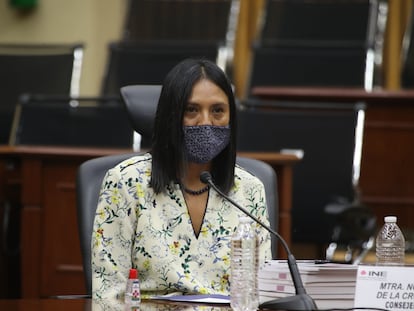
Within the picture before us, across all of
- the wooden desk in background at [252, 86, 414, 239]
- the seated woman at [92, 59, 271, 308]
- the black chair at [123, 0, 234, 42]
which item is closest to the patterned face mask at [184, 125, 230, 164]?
the seated woman at [92, 59, 271, 308]

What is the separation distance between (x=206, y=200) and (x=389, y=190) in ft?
11.6

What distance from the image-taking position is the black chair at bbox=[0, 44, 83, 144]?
672 cm

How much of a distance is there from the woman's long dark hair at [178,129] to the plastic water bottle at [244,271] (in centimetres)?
39

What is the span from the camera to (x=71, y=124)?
5789 mm

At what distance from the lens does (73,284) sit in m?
4.89

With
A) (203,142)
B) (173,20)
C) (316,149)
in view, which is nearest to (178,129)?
(203,142)

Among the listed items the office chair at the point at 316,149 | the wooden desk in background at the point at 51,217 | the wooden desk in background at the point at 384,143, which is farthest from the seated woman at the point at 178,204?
the wooden desk in background at the point at 384,143

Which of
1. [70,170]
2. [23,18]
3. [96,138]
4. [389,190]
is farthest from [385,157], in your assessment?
[23,18]

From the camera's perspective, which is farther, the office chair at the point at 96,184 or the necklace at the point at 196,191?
the office chair at the point at 96,184

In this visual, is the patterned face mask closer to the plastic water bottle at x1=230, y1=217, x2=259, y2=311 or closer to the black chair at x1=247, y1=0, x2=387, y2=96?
the plastic water bottle at x1=230, y1=217, x2=259, y2=311

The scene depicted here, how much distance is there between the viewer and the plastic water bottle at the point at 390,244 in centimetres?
311

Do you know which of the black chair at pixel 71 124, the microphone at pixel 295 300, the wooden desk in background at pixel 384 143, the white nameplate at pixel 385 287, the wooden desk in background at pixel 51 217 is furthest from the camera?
the wooden desk in background at pixel 384 143

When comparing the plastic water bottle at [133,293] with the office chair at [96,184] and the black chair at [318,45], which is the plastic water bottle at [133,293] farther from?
the black chair at [318,45]

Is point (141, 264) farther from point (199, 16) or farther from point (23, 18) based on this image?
point (23, 18)
